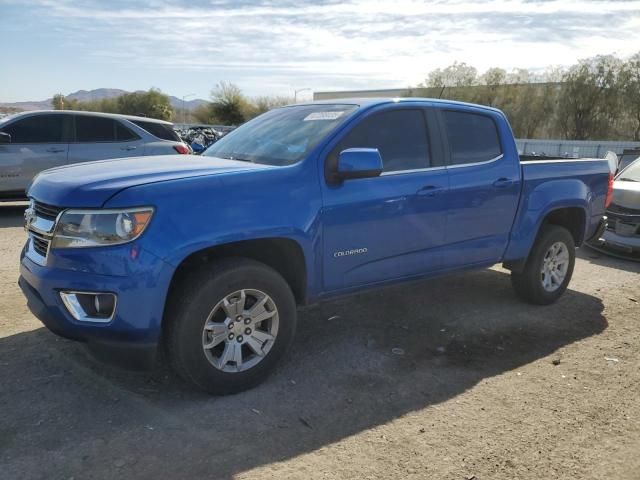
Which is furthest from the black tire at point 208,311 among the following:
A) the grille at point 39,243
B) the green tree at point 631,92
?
the green tree at point 631,92

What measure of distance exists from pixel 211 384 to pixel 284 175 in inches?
→ 54.1

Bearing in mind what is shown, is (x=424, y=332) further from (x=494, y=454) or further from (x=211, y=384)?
(x=211, y=384)

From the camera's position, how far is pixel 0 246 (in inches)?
273

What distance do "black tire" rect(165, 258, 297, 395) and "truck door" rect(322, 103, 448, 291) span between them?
0.48 metres

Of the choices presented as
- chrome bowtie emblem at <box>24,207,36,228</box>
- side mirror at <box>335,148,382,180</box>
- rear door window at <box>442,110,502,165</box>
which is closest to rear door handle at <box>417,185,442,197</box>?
rear door window at <box>442,110,502,165</box>

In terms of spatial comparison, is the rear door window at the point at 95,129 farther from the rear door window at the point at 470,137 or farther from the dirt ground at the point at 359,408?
the rear door window at the point at 470,137

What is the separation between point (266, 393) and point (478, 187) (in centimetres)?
245

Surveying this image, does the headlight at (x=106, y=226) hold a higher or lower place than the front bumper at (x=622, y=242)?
higher

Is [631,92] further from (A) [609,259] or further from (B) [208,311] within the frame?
(B) [208,311]

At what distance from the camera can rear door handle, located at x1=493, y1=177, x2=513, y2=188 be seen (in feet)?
15.7

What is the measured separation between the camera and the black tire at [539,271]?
17.5ft

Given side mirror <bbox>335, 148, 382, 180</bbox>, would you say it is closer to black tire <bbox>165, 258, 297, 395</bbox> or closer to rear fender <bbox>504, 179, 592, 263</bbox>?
black tire <bbox>165, 258, 297, 395</bbox>

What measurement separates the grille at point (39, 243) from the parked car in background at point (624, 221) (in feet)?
24.1

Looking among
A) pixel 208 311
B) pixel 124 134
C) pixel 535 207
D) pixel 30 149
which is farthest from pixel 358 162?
pixel 30 149
